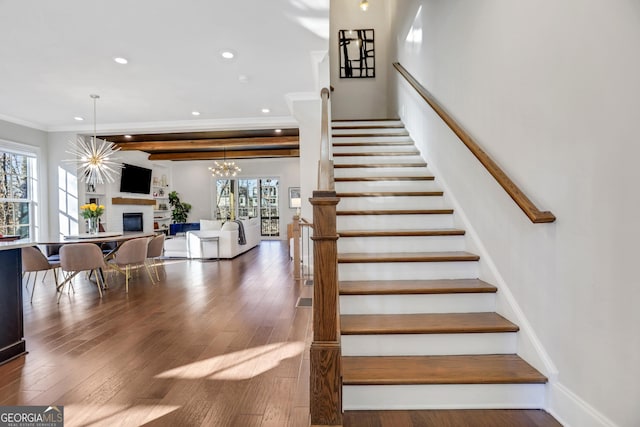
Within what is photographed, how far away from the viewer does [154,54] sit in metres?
3.98

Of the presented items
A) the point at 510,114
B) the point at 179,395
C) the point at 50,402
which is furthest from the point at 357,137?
the point at 50,402

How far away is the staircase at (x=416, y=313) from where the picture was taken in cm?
188

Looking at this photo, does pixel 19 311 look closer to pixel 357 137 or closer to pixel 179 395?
pixel 179 395

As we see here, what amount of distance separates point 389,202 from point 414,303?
4.21ft

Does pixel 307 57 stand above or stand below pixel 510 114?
above

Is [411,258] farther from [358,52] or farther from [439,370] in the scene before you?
[358,52]

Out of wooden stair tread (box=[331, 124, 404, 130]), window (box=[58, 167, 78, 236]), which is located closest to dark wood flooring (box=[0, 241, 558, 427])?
wooden stair tread (box=[331, 124, 404, 130])

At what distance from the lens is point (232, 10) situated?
3158mm

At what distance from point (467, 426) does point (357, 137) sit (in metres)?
3.86

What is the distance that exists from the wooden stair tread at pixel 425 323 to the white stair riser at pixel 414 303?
1.5 inches

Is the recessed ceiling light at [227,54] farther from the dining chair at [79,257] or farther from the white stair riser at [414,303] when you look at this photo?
the white stair riser at [414,303]

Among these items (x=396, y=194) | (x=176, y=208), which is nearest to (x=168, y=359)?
(x=396, y=194)

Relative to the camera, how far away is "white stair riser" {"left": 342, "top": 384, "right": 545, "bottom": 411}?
6.10 feet

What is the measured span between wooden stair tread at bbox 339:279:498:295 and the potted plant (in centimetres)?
1120
